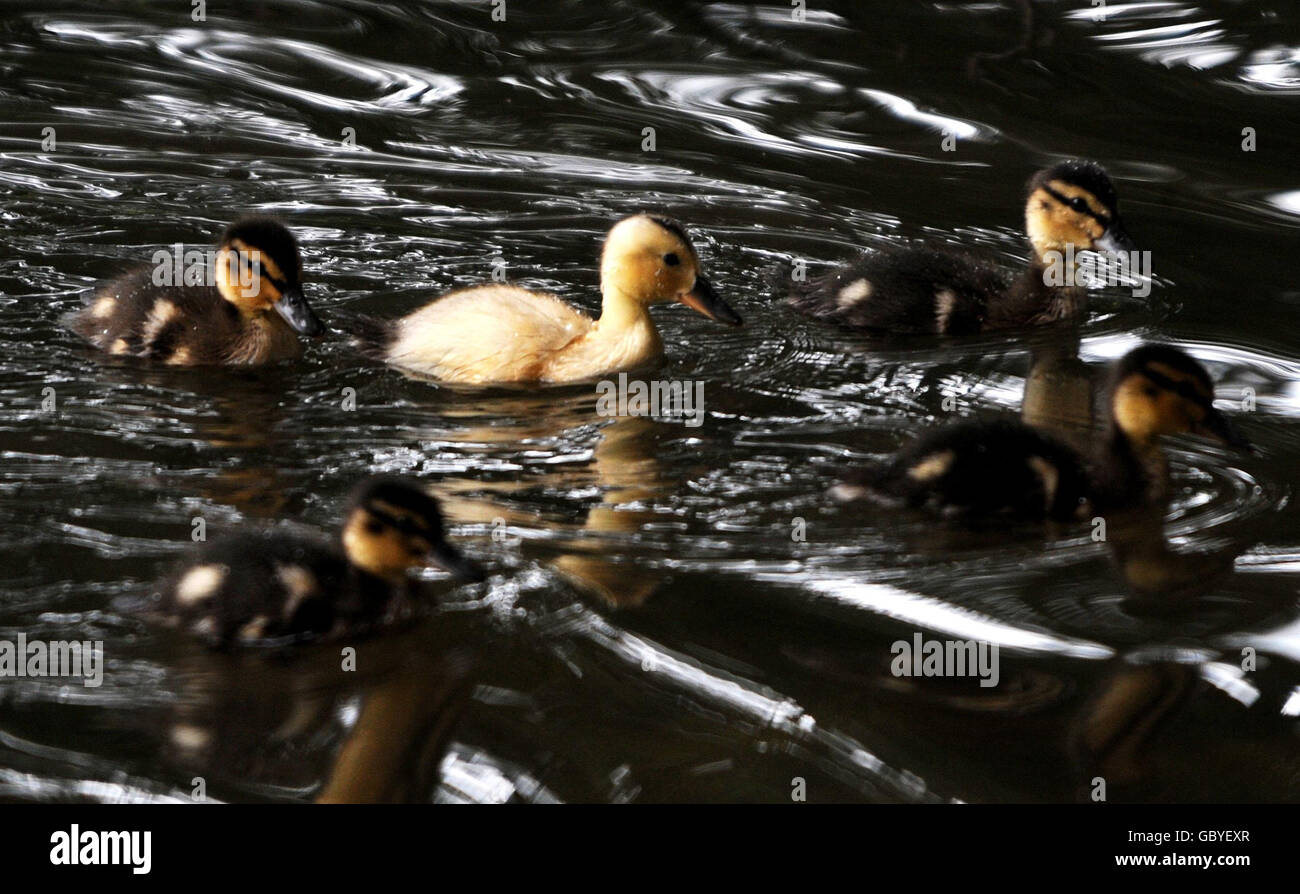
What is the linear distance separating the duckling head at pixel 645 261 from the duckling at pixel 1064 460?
1.17 meters

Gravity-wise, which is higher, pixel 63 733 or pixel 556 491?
pixel 556 491

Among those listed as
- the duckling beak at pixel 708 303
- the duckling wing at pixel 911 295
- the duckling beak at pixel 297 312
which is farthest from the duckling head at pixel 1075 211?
the duckling beak at pixel 297 312

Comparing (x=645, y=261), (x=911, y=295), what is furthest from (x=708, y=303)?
(x=911, y=295)

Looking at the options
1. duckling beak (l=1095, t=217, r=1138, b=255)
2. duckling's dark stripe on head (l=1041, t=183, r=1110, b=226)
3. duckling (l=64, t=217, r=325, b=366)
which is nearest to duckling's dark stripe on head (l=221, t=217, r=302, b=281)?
duckling (l=64, t=217, r=325, b=366)

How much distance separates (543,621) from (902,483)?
0.97m

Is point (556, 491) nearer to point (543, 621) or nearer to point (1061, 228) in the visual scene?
point (543, 621)

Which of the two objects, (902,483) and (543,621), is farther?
(902,483)

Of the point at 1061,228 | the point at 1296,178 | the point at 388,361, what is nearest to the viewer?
the point at 388,361

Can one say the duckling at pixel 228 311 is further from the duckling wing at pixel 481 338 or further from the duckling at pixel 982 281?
the duckling at pixel 982 281

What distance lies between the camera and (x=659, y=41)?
26.1ft

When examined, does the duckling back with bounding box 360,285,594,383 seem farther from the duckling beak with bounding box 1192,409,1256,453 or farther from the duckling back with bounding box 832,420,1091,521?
the duckling beak with bounding box 1192,409,1256,453
